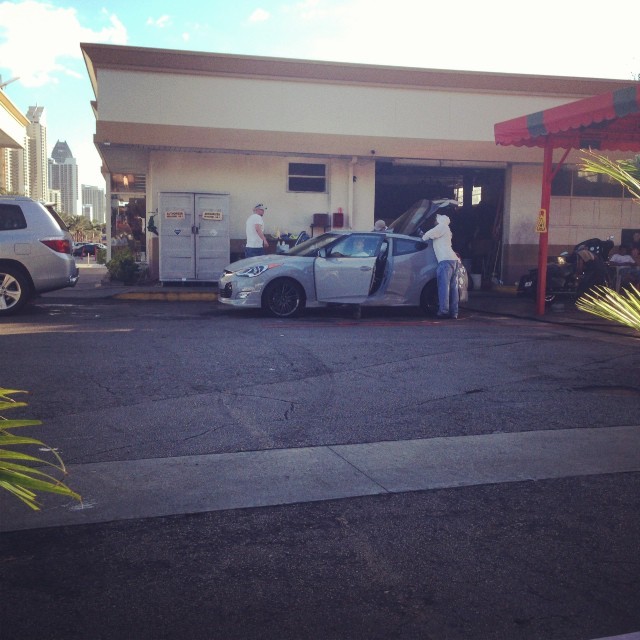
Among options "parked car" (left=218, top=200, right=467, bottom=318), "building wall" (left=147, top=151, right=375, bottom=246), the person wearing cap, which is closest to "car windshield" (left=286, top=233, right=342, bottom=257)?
"parked car" (left=218, top=200, right=467, bottom=318)

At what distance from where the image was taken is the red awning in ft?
35.1

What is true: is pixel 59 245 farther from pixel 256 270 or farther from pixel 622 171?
pixel 622 171

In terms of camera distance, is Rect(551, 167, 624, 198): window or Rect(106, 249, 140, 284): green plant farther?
Rect(551, 167, 624, 198): window

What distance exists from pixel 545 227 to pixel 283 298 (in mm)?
5119

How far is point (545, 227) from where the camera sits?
44.3ft

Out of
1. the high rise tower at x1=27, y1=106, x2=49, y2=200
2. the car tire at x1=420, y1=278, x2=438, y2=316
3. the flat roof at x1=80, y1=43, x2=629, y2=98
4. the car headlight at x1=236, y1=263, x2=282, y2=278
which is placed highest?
the high rise tower at x1=27, y1=106, x2=49, y2=200

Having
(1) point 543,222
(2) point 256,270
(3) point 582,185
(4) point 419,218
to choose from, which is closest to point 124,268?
(2) point 256,270

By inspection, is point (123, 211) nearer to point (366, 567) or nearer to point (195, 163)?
point (195, 163)

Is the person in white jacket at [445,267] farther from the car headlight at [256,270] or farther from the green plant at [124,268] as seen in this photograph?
the green plant at [124,268]

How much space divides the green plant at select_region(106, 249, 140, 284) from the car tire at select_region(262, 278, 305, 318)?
24.9 ft

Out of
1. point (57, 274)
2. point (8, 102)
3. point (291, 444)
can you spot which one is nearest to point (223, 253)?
point (57, 274)

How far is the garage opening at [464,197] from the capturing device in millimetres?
21438

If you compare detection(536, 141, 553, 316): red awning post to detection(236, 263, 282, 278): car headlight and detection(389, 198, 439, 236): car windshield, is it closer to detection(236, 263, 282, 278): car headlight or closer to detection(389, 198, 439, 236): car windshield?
detection(389, 198, 439, 236): car windshield

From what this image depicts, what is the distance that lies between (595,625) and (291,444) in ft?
8.69
